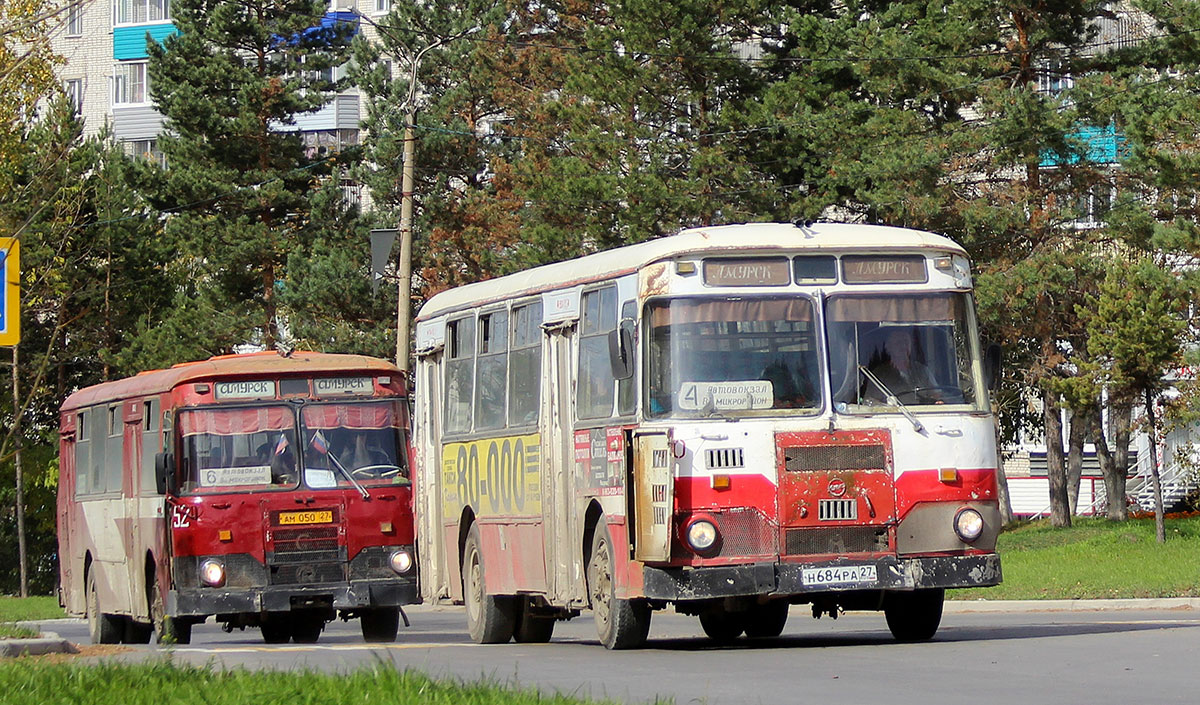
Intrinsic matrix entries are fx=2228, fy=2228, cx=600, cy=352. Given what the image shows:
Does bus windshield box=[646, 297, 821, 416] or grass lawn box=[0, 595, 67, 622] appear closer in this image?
bus windshield box=[646, 297, 821, 416]

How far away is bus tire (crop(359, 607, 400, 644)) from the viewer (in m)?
22.9

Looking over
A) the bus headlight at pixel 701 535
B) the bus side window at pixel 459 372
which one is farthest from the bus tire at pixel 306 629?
the bus headlight at pixel 701 535

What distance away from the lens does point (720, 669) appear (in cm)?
1474

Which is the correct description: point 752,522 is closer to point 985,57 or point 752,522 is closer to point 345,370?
point 345,370

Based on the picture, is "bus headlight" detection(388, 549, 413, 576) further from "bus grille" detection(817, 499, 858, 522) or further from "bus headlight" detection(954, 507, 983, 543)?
"bus headlight" detection(954, 507, 983, 543)

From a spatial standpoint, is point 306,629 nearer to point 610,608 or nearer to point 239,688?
point 610,608

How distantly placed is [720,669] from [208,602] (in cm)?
768

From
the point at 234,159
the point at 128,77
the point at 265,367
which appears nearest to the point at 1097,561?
the point at 265,367

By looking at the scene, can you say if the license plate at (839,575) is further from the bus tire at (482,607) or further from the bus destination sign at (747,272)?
the bus tire at (482,607)

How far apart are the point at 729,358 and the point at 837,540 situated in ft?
5.11

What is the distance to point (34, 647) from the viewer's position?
18656 millimetres

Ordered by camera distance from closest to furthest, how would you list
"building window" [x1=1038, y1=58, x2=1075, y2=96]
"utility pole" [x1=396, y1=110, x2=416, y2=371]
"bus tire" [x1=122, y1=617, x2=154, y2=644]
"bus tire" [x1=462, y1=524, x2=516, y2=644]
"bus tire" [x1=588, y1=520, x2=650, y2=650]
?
"bus tire" [x1=588, y1=520, x2=650, y2=650] → "bus tire" [x1=462, y1=524, x2=516, y2=644] → "bus tire" [x1=122, y1=617, x2=154, y2=644] → "utility pole" [x1=396, y1=110, x2=416, y2=371] → "building window" [x1=1038, y1=58, x2=1075, y2=96]

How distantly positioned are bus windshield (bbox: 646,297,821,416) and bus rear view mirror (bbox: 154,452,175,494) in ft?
21.3

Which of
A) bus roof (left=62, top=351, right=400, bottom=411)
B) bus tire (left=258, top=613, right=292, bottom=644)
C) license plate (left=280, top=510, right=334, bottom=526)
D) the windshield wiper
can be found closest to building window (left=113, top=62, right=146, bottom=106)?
bus tire (left=258, top=613, right=292, bottom=644)
